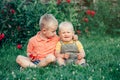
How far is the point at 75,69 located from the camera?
6.82 meters

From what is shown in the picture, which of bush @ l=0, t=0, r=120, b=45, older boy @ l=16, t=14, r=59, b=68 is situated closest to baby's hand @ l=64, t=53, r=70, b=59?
older boy @ l=16, t=14, r=59, b=68

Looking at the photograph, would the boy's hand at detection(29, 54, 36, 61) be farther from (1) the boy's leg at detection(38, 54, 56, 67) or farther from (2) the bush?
(2) the bush

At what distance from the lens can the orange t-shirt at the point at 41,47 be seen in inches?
285

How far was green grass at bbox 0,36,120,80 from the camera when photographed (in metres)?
6.41

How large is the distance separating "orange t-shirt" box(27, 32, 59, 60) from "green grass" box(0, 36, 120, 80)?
301 millimetres

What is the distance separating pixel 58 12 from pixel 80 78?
3.84m

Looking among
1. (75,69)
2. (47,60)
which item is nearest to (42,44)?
(47,60)

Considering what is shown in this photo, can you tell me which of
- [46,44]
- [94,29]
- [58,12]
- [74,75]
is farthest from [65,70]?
[94,29]

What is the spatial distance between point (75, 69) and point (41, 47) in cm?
83

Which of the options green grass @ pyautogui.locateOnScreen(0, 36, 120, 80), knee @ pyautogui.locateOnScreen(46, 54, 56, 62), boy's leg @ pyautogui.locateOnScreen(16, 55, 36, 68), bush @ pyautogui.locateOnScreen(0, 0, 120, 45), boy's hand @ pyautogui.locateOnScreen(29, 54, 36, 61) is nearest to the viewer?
green grass @ pyautogui.locateOnScreen(0, 36, 120, 80)

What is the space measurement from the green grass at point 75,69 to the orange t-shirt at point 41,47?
301 mm

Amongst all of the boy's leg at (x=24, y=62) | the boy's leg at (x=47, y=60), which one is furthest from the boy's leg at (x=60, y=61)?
the boy's leg at (x=24, y=62)

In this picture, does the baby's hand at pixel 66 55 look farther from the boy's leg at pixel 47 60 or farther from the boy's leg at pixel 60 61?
the boy's leg at pixel 47 60

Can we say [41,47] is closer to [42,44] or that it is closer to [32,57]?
[42,44]
